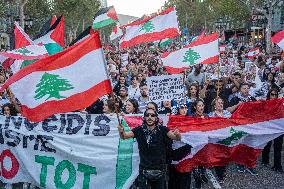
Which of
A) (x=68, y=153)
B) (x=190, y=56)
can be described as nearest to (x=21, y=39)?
(x=190, y=56)

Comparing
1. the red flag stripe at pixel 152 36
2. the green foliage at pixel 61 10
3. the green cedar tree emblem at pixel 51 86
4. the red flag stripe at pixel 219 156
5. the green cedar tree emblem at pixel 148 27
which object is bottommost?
the red flag stripe at pixel 219 156

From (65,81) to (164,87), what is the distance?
10.4 feet

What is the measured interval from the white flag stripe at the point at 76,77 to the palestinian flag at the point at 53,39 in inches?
146

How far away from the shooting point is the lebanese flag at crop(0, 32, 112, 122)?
226 inches

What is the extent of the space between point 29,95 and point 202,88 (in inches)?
272

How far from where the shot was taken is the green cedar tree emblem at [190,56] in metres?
10.6

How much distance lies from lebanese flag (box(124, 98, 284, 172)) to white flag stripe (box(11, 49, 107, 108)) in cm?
167

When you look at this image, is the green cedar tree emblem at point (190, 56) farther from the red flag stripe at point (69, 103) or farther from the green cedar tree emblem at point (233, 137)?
the red flag stripe at point (69, 103)

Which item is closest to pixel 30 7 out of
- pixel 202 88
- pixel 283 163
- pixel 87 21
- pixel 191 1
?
pixel 87 21

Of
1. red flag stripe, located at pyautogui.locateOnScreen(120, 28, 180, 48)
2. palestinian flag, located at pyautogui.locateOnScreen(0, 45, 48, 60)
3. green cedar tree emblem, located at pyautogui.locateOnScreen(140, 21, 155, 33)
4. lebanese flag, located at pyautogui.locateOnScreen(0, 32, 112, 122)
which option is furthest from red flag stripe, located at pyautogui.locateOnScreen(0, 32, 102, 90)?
green cedar tree emblem, located at pyautogui.locateOnScreen(140, 21, 155, 33)

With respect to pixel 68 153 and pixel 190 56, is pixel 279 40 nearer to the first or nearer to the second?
pixel 190 56

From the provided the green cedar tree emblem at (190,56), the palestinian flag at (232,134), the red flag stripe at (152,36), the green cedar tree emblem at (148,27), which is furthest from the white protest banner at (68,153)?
the green cedar tree emblem at (148,27)

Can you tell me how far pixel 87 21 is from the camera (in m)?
69.6

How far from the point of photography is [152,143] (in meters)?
5.97
